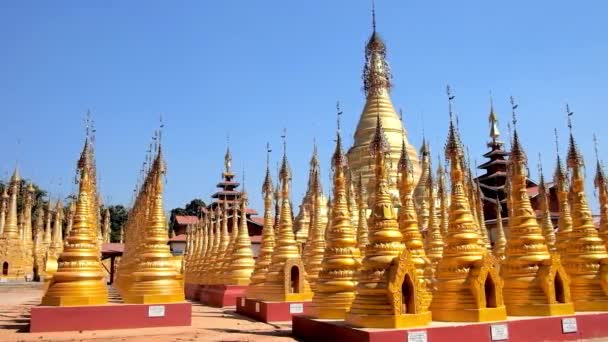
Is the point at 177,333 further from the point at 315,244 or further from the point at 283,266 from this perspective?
the point at 315,244

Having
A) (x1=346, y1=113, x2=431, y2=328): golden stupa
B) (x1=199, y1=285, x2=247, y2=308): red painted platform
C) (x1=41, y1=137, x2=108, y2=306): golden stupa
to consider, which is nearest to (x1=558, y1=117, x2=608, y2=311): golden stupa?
(x1=346, y1=113, x2=431, y2=328): golden stupa

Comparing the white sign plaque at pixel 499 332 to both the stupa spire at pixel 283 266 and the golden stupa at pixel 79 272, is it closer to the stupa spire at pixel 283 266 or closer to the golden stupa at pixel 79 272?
the stupa spire at pixel 283 266

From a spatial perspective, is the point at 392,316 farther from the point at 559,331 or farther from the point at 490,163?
the point at 490,163

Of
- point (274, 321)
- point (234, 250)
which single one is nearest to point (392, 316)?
point (274, 321)

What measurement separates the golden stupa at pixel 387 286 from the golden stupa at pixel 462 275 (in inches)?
51.6

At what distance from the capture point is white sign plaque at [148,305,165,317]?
681 inches

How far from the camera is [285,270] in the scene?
21.3m

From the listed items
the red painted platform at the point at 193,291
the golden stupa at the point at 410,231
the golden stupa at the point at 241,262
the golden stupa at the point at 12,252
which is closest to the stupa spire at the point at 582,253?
the golden stupa at the point at 410,231

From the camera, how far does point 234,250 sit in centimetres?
3064

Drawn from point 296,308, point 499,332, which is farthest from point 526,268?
point 296,308

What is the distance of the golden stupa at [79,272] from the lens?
16781 millimetres

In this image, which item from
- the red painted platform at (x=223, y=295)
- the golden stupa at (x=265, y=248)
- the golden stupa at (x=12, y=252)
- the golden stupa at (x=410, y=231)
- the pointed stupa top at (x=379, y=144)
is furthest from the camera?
the golden stupa at (x=12, y=252)

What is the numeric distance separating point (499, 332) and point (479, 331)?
0.74 metres

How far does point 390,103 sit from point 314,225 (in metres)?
34.1
